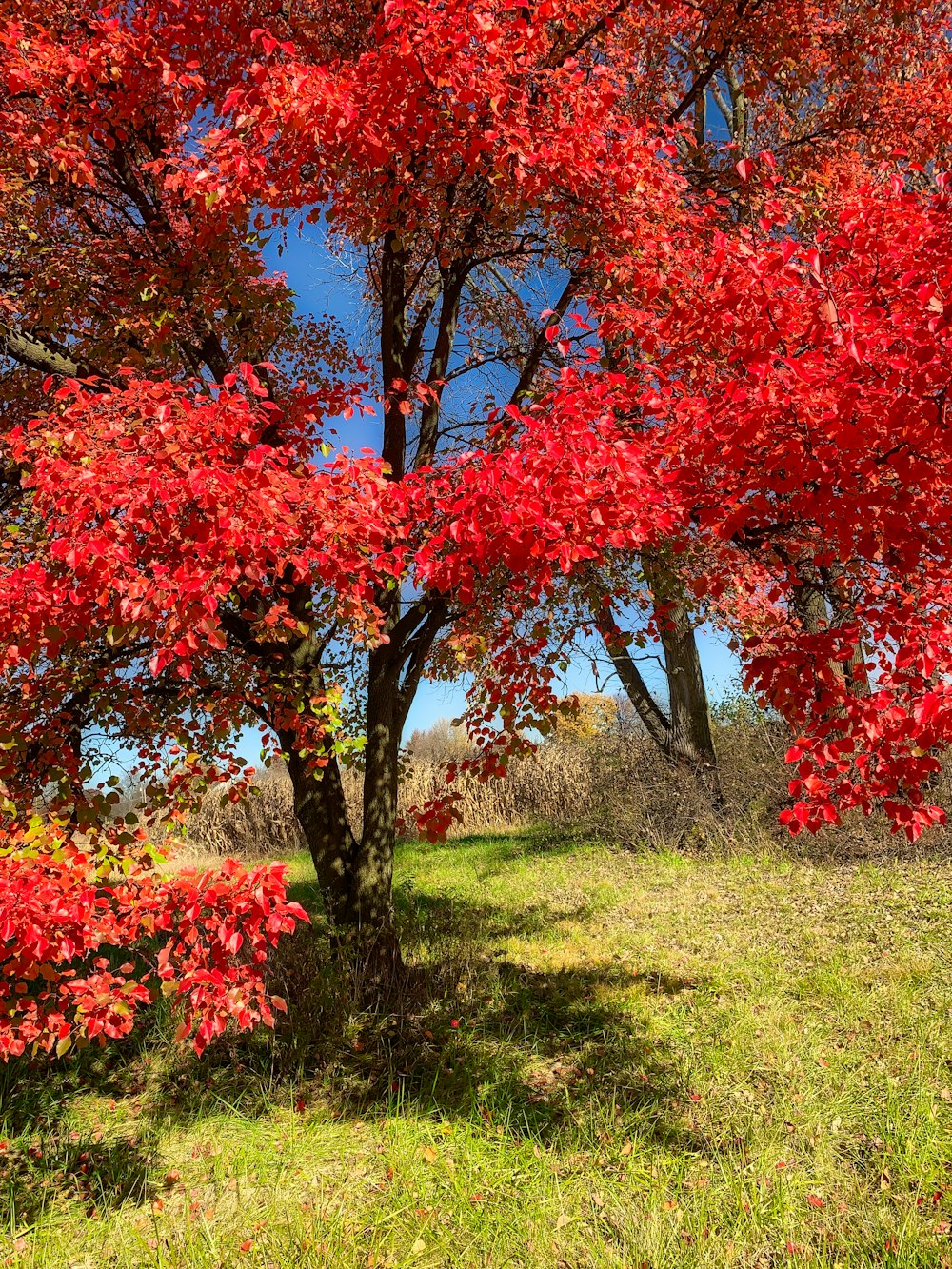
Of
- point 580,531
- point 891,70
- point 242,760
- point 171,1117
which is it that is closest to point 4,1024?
point 171,1117

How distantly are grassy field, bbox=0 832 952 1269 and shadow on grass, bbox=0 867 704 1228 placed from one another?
22 mm

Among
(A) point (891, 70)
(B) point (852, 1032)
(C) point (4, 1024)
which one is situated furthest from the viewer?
(A) point (891, 70)

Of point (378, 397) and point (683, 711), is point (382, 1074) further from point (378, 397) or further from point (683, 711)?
point (683, 711)

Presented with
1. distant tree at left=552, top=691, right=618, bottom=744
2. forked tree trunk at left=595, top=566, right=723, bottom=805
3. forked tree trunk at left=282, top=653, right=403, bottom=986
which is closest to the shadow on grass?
forked tree trunk at left=282, top=653, right=403, bottom=986

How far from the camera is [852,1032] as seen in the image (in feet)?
17.7

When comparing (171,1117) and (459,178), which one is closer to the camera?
(171,1117)

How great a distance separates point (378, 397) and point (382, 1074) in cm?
504

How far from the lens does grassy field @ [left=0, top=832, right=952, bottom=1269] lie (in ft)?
11.8

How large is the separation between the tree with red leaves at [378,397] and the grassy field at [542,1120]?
1337mm

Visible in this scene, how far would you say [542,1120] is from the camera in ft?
14.9

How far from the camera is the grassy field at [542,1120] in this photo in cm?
359

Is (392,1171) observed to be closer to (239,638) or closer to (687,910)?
(239,638)

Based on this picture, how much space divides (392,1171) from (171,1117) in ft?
5.62

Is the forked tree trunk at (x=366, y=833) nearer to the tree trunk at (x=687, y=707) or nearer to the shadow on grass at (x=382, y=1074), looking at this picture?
the shadow on grass at (x=382, y=1074)
